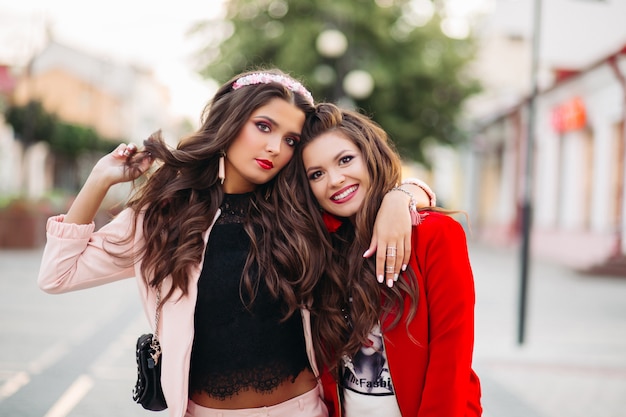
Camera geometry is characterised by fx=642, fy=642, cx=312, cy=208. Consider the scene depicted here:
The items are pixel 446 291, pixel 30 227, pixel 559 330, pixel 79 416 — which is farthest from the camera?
pixel 30 227

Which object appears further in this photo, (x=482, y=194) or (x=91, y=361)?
(x=482, y=194)

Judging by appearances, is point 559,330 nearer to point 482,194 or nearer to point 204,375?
point 204,375

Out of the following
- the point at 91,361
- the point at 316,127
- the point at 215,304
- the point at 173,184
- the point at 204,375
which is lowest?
the point at 91,361

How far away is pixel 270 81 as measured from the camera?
245 centimetres

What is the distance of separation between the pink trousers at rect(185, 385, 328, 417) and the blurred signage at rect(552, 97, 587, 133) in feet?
56.7

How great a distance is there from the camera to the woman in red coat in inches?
84.6

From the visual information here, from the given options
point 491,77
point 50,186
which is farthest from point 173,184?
point 50,186

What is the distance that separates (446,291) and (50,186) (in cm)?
4053

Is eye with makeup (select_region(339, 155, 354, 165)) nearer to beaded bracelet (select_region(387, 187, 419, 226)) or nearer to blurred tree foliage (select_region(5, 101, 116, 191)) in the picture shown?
beaded bracelet (select_region(387, 187, 419, 226))

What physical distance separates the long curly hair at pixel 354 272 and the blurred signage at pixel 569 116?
16959 mm

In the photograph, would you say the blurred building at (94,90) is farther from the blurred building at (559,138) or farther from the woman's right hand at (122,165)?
the woman's right hand at (122,165)

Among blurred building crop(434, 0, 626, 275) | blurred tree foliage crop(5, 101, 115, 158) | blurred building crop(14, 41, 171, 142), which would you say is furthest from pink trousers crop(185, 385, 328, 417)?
blurred building crop(14, 41, 171, 142)

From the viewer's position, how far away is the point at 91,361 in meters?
6.09

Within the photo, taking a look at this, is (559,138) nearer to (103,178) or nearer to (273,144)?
(273,144)
